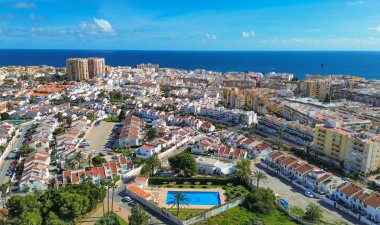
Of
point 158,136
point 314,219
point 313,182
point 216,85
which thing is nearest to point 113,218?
point 314,219

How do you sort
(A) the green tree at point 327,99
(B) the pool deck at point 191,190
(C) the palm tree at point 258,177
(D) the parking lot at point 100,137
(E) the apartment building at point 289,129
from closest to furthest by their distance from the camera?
(B) the pool deck at point 191,190, (C) the palm tree at point 258,177, (D) the parking lot at point 100,137, (E) the apartment building at point 289,129, (A) the green tree at point 327,99

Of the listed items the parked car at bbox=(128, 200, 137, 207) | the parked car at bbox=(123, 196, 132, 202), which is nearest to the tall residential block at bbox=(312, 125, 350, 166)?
the parked car at bbox=(128, 200, 137, 207)

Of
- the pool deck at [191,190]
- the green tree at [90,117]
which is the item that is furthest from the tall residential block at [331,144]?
the green tree at [90,117]

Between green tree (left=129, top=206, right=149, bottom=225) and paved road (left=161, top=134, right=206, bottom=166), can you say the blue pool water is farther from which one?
paved road (left=161, top=134, right=206, bottom=166)

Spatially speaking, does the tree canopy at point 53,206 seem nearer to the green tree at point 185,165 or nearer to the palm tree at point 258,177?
the green tree at point 185,165

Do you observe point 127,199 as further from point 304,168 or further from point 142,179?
point 304,168

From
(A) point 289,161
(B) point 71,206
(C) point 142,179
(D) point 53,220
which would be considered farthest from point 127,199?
(A) point 289,161
